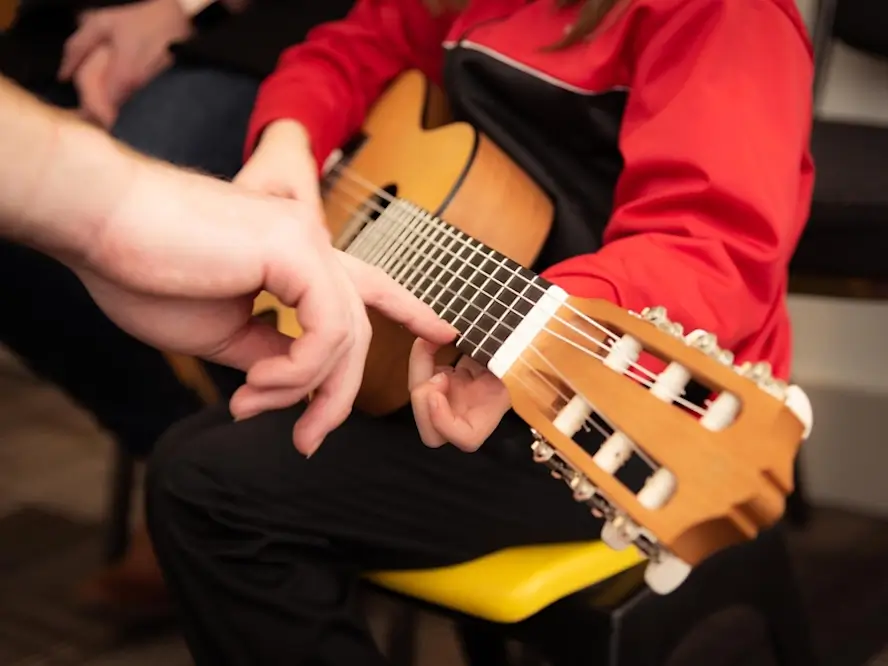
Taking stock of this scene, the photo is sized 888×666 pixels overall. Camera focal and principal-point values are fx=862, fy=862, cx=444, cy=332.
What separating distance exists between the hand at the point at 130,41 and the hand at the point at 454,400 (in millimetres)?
690

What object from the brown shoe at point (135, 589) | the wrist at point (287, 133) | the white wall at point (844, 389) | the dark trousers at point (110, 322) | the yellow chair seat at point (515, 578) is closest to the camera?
the yellow chair seat at point (515, 578)

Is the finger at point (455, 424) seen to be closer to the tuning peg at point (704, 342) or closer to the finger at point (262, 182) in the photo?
the tuning peg at point (704, 342)

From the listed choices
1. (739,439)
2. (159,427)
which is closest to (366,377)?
(739,439)

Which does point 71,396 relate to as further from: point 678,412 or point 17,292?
point 678,412

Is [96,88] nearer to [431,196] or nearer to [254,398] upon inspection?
[431,196]

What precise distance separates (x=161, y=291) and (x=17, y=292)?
0.71 meters

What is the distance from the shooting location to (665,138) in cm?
65

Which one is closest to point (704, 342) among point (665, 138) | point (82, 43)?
point (665, 138)

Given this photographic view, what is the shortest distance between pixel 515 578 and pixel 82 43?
880mm

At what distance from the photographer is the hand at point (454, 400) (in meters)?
0.56

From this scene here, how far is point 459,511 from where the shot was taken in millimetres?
688

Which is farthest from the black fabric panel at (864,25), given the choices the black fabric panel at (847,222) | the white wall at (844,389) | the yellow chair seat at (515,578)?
the yellow chair seat at (515,578)

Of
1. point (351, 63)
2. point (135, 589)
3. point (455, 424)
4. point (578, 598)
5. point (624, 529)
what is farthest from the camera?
point (135, 589)

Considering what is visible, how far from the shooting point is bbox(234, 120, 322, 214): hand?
0.79 meters
